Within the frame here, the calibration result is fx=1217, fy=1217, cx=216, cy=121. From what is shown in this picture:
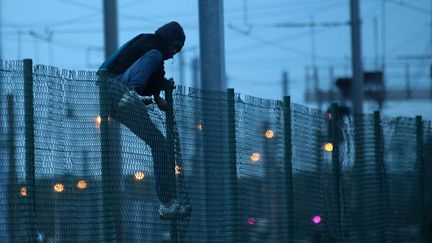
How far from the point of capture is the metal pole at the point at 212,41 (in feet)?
41.1

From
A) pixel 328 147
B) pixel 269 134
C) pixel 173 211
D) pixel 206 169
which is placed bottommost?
pixel 173 211

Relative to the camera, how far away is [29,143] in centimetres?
788

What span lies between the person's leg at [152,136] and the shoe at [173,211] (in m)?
0.05

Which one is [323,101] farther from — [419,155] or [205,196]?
[205,196]

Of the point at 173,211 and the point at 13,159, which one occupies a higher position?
the point at 13,159

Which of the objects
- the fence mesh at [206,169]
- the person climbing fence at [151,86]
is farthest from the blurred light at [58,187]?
the person climbing fence at [151,86]

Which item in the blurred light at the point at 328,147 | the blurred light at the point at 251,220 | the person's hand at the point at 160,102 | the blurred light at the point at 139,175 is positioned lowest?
the blurred light at the point at 251,220

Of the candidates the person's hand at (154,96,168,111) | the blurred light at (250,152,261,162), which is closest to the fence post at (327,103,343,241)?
the blurred light at (250,152,261,162)

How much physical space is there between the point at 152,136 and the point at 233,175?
59.0 inches

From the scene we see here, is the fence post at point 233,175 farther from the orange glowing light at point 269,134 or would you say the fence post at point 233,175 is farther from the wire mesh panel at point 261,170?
the orange glowing light at point 269,134

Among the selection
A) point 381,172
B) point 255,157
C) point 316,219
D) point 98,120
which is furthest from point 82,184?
point 381,172

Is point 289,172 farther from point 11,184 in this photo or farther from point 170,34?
point 11,184

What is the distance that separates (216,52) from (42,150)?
4.75 meters

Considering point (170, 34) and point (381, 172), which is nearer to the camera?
point (170, 34)
